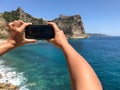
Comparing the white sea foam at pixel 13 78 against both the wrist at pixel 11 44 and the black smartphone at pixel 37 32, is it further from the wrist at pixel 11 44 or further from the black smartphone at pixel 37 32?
the wrist at pixel 11 44

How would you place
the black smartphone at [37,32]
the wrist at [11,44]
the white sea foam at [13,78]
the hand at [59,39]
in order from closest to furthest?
the hand at [59,39]
the wrist at [11,44]
the black smartphone at [37,32]
the white sea foam at [13,78]

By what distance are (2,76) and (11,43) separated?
26.4 metres

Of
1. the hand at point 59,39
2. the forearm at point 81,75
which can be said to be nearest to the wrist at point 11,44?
the hand at point 59,39

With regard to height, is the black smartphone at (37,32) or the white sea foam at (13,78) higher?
A: the black smartphone at (37,32)

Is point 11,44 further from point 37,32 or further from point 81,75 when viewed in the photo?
point 81,75

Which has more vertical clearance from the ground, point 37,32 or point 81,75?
point 37,32

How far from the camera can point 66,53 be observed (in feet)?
6.61

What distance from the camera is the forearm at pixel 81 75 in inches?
71.0

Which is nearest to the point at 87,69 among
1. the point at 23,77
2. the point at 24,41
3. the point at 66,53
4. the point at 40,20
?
the point at 66,53

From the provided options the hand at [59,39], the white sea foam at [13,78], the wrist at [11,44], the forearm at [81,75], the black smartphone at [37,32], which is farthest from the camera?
the white sea foam at [13,78]

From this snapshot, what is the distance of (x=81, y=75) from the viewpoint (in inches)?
71.9

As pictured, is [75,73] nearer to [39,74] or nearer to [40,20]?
[39,74]

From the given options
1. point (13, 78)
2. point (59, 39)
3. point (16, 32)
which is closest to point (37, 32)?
point (16, 32)

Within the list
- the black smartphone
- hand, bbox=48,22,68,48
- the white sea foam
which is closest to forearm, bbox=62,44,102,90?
hand, bbox=48,22,68,48
